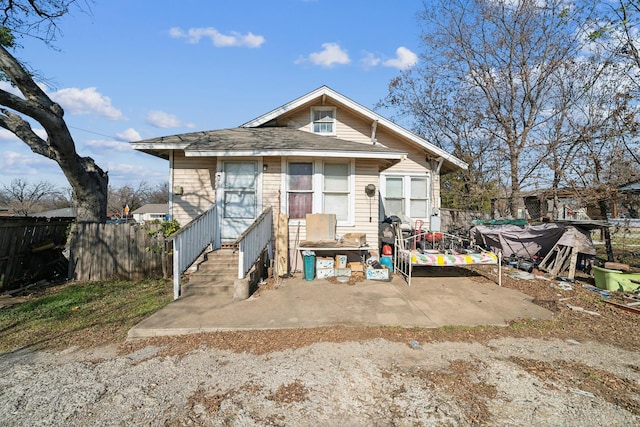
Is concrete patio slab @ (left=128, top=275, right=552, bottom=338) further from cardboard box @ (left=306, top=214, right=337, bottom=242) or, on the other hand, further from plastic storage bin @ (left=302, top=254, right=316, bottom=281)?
cardboard box @ (left=306, top=214, right=337, bottom=242)

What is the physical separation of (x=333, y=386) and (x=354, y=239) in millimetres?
4496

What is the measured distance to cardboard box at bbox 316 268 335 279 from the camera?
723cm

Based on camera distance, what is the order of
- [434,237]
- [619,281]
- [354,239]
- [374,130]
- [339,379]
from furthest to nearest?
[374,130], [434,237], [354,239], [619,281], [339,379]

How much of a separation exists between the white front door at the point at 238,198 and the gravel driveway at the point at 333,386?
165 inches

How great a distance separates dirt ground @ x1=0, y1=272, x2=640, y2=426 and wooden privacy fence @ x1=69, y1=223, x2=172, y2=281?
3.92m

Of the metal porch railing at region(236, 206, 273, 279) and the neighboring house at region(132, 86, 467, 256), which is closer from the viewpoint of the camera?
the metal porch railing at region(236, 206, 273, 279)

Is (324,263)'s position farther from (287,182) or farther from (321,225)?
(287,182)

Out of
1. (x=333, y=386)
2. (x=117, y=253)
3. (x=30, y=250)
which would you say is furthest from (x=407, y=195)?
(x=30, y=250)

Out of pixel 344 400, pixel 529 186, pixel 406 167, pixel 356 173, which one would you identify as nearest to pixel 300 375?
pixel 344 400

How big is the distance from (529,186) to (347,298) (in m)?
12.9

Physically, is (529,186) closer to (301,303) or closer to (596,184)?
(596,184)

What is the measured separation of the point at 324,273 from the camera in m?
7.24

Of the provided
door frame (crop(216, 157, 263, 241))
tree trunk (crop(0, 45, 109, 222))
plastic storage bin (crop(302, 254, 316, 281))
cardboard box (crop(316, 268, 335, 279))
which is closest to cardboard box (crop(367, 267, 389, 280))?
cardboard box (crop(316, 268, 335, 279))

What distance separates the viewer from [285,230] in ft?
23.8
